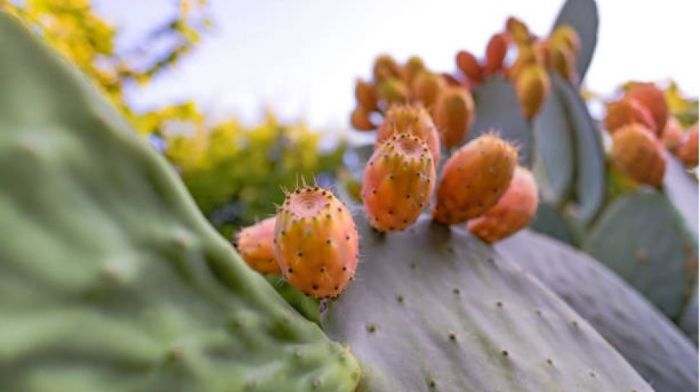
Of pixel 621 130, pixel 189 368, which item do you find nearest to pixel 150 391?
pixel 189 368

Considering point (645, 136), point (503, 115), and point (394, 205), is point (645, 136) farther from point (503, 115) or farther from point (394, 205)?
point (394, 205)

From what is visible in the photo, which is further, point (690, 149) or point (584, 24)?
point (584, 24)

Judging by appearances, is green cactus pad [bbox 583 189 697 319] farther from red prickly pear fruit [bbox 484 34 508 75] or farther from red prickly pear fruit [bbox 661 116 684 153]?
red prickly pear fruit [bbox 484 34 508 75]

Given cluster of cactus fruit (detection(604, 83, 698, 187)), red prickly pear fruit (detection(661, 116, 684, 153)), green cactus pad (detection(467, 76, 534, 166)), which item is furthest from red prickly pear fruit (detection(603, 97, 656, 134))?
green cactus pad (detection(467, 76, 534, 166))

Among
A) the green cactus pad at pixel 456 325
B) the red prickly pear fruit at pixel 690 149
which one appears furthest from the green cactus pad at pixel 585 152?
the green cactus pad at pixel 456 325

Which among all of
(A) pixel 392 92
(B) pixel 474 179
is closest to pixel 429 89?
(A) pixel 392 92

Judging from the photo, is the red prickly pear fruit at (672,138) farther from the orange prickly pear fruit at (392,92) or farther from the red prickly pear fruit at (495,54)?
the orange prickly pear fruit at (392,92)
